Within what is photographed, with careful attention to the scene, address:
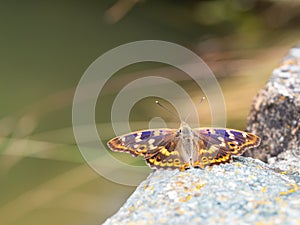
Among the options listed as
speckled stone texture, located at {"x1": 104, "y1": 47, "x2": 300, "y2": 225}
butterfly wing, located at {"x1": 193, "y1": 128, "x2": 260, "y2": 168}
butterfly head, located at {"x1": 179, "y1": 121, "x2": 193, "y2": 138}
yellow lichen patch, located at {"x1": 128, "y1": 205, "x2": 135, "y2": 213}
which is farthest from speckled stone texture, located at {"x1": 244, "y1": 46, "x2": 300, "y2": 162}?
yellow lichen patch, located at {"x1": 128, "y1": 205, "x2": 135, "y2": 213}

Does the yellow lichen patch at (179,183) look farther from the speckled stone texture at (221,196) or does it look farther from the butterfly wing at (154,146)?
the butterfly wing at (154,146)

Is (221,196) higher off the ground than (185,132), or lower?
lower

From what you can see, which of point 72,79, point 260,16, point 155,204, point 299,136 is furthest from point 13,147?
point 260,16

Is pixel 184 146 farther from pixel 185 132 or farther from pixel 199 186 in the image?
pixel 199 186

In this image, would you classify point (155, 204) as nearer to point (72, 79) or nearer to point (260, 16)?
point (72, 79)

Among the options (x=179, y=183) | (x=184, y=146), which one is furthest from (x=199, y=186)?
(x=184, y=146)

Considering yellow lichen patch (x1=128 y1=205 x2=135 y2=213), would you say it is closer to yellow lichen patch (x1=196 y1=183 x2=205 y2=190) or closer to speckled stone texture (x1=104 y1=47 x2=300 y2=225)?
speckled stone texture (x1=104 y1=47 x2=300 y2=225)
